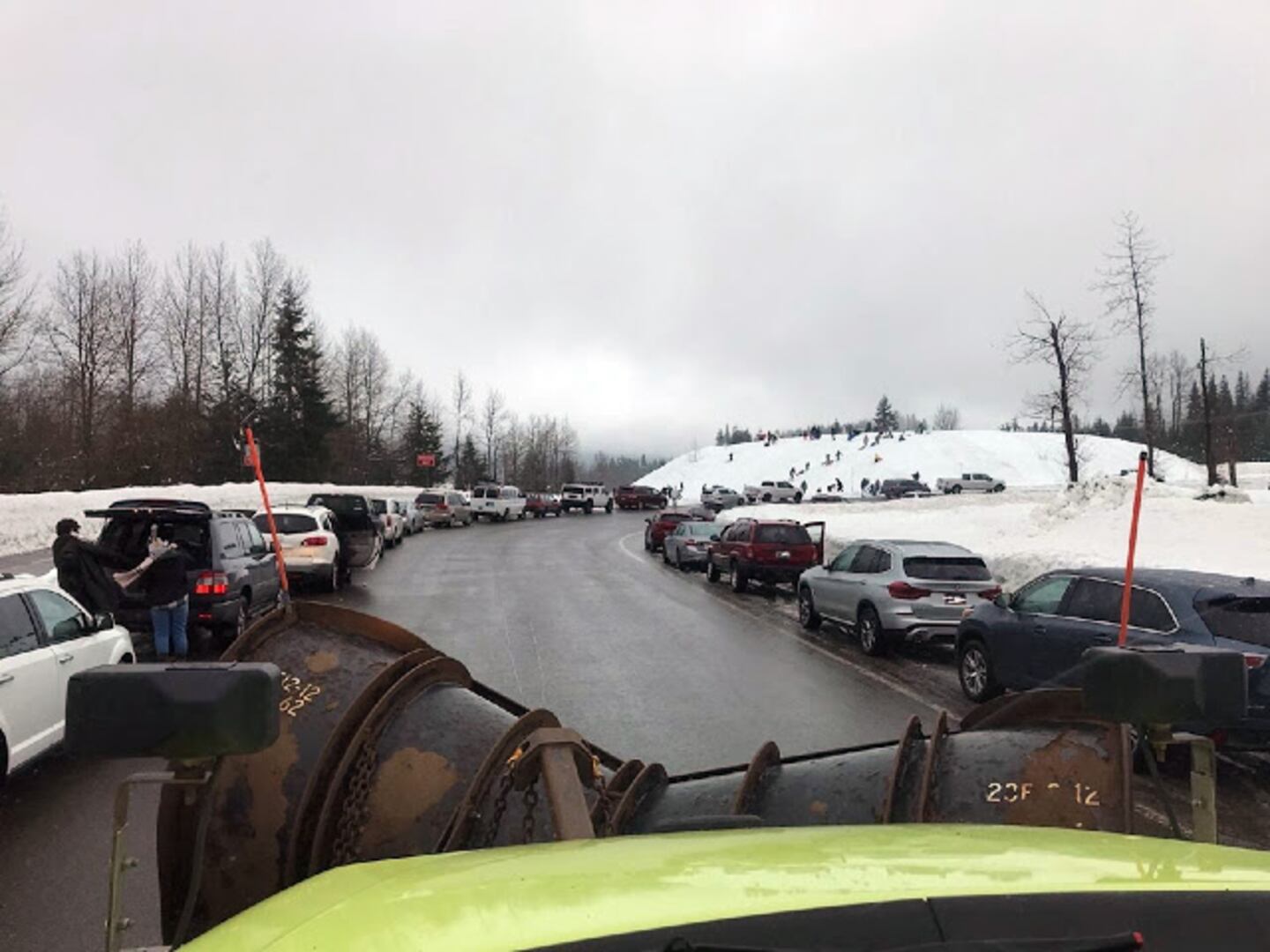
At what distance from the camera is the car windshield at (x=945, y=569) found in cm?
1341

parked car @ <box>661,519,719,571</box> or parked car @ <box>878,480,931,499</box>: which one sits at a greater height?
parked car @ <box>878,480,931,499</box>

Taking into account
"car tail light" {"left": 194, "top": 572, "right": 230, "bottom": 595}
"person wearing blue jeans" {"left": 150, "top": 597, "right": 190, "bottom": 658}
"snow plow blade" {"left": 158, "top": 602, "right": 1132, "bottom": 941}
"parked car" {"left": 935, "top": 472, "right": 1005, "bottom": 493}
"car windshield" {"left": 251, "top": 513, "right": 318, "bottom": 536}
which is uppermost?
"parked car" {"left": 935, "top": 472, "right": 1005, "bottom": 493}

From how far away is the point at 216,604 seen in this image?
12.4m

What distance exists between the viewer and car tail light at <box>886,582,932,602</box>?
13.2 meters

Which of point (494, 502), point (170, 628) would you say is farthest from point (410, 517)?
point (170, 628)

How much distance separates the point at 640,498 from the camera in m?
77.7

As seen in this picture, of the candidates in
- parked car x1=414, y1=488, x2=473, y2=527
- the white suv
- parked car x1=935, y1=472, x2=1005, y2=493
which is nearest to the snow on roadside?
parked car x1=414, y1=488, x2=473, y2=527

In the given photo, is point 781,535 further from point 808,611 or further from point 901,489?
point 901,489

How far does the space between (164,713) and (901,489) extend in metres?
78.3

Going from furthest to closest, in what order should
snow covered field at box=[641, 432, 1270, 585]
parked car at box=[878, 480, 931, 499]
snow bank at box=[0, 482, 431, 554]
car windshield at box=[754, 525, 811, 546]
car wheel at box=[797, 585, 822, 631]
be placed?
1. parked car at box=[878, 480, 931, 499]
2. snow bank at box=[0, 482, 431, 554]
3. car windshield at box=[754, 525, 811, 546]
4. snow covered field at box=[641, 432, 1270, 585]
5. car wheel at box=[797, 585, 822, 631]

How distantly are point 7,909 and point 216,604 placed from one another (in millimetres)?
7960

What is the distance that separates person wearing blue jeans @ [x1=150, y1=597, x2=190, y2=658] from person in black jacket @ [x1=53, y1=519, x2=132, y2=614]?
0.54 metres

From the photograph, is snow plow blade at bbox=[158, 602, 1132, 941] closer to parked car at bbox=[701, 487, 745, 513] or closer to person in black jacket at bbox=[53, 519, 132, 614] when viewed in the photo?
person in black jacket at bbox=[53, 519, 132, 614]

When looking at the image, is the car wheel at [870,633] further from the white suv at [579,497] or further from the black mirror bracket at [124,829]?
the white suv at [579,497]
